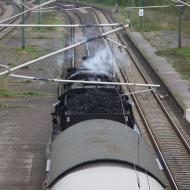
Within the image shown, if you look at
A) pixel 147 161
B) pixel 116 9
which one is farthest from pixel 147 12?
pixel 147 161

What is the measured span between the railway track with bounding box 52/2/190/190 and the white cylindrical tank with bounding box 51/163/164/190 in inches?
231

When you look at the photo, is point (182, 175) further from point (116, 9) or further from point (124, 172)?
point (116, 9)

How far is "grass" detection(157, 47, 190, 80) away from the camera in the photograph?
113ft

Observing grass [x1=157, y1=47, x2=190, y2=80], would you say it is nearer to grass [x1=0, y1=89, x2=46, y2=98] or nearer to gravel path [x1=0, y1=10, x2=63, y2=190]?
gravel path [x1=0, y1=10, x2=63, y2=190]

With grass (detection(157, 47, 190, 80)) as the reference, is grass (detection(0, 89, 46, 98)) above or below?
below

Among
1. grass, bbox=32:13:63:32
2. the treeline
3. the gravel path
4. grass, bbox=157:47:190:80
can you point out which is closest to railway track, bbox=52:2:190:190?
grass, bbox=157:47:190:80

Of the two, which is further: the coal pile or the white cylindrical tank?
the coal pile

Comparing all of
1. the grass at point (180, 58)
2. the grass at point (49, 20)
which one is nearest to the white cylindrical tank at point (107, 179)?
the grass at point (180, 58)

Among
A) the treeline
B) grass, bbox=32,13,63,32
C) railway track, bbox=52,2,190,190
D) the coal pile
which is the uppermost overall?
the treeline

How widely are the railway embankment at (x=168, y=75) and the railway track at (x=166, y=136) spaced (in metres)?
0.92

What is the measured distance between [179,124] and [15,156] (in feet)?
24.8

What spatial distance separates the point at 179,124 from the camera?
23750 millimetres

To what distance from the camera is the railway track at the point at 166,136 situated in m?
17.8

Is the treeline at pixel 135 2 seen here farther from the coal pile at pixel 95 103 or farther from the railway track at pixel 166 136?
the coal pile at pixel 95 103
